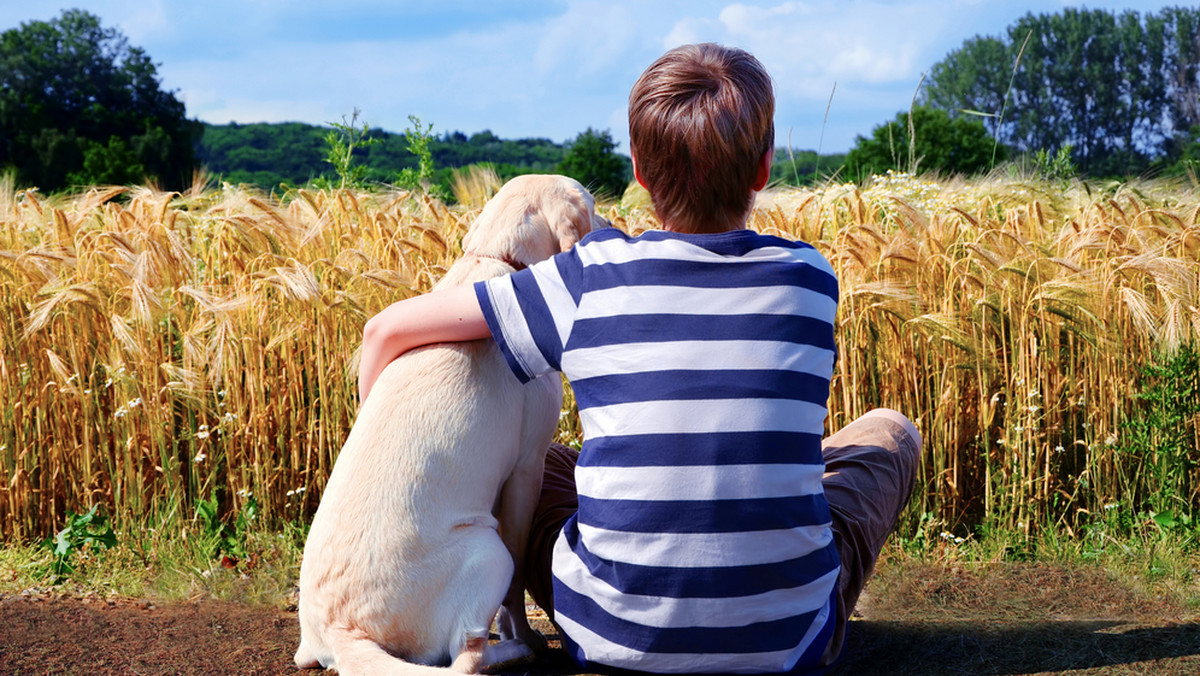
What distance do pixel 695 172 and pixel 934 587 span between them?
2.01m

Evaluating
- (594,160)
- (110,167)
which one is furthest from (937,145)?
(110,167)

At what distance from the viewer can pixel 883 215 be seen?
534cm

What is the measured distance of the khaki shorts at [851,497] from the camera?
215 cm

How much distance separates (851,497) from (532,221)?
40.2 inches

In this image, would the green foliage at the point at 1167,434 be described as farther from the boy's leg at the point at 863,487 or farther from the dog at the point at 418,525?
the dog at the point at 418,525

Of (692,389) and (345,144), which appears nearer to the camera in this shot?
(692,389)

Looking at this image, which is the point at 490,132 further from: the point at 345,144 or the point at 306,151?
the point at 345,144

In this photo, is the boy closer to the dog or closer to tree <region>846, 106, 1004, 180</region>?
the dog

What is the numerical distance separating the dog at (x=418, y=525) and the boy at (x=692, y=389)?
0.15 m

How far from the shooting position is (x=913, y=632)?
104 inches

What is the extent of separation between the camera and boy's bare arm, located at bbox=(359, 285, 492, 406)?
192 cm

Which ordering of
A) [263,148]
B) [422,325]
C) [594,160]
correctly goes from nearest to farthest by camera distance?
[422,325]
[594,160]
[263,148]

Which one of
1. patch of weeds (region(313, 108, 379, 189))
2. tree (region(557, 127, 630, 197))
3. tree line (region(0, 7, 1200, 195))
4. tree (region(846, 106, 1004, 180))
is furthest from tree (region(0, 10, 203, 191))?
patch of weeds (region(313, 108, 379, 189))

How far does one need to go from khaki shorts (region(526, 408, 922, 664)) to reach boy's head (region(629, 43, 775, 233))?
77 cm
